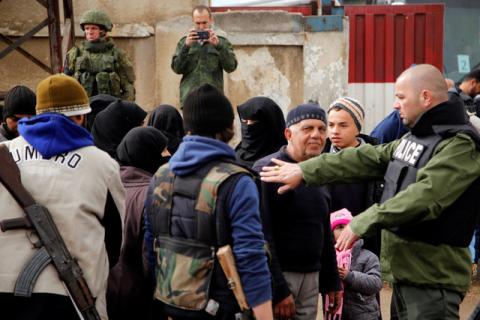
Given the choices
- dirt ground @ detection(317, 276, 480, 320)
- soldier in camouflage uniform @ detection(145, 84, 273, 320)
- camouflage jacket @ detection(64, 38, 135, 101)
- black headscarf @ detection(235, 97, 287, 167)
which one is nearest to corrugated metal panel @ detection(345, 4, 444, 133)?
dirt ground @ detection(317, 276, 480, 320)

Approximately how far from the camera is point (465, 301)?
7.45m

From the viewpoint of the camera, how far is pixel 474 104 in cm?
838

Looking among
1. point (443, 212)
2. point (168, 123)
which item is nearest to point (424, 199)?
point (443, 212)

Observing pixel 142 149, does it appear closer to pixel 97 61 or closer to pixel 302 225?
pixel 302 225

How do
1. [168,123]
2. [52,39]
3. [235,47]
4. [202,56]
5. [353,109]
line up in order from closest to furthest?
[353,109] → [168,123] → [202,56] → [52,39] → [235,47]

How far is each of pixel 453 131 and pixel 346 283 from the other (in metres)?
1.31

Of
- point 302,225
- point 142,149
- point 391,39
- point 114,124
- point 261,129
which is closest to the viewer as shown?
point 302,225

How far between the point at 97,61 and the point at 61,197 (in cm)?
442

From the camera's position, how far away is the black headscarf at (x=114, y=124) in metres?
5.31

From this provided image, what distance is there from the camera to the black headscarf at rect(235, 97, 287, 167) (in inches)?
198

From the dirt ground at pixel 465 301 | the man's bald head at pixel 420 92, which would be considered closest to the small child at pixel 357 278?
the man's bald head at pixel 420 92

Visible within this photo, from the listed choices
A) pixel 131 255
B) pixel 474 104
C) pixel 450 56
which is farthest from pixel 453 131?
pixel 450 56

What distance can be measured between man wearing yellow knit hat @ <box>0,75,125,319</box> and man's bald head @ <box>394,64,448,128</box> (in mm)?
1456

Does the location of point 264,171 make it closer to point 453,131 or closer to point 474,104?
point 453,131
